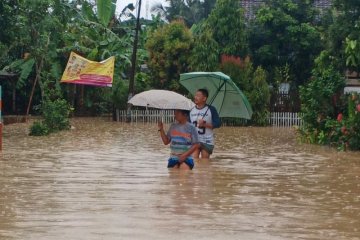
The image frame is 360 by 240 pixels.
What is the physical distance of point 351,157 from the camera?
16250 millimetres

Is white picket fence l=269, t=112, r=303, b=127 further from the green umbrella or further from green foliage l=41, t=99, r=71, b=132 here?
the green umbrella

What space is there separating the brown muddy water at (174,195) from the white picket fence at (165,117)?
16351 mm

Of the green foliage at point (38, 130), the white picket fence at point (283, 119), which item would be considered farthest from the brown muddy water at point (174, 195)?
the white picket fence at point (283, 119)

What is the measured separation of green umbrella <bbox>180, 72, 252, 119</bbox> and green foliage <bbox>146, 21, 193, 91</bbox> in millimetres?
19537

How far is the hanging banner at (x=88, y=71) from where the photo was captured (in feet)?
109

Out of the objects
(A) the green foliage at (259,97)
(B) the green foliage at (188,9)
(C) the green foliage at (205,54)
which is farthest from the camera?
(B) the green foliage at (188,9)

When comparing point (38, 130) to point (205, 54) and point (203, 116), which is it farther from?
point (205, 54)

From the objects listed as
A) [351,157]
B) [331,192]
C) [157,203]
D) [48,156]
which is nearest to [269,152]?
[351,157]

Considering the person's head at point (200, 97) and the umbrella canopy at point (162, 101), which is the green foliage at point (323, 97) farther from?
the umbrella canopy at point (162, 101)

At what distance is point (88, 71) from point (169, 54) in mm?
3787

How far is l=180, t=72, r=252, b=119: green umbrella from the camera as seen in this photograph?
15273mm

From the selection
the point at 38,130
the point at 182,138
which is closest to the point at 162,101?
the point at 182,138

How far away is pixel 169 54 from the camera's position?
35312 mm

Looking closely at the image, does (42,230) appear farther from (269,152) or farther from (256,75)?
(256,75)
